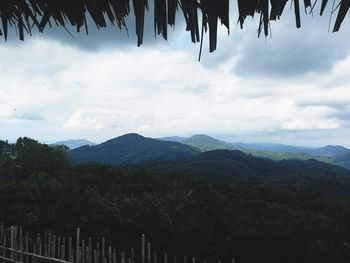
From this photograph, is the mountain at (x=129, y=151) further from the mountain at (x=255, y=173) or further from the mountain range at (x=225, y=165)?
the mountain at (x=255, y=173)

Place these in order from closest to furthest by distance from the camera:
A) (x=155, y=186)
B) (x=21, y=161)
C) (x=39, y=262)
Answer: (x=39, y=262) < (x=155, y=186) < (x=21, y=161)

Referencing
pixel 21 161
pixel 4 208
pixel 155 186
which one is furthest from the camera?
pixel 21 161

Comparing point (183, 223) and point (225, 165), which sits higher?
point (225, 165)

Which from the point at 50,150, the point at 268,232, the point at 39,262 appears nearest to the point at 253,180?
the point at 50,150

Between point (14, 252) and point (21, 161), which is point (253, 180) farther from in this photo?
point (14, 252)

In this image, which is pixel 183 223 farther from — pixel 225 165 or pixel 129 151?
pixel 129 151

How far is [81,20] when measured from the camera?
204 centimetres

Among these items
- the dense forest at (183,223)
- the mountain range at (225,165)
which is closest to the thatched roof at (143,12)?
the dense forest at (183,223)

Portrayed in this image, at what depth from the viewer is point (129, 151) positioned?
14775 centimetres

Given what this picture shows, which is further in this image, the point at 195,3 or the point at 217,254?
the point at 217,254

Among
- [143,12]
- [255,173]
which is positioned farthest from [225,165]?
[143,12]

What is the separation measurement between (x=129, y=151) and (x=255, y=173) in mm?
75135

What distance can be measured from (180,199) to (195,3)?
12.2 m

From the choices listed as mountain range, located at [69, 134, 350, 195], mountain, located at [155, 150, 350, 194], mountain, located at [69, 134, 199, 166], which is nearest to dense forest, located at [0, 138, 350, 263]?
mountain range, located at [69, 134, 350, 195]
